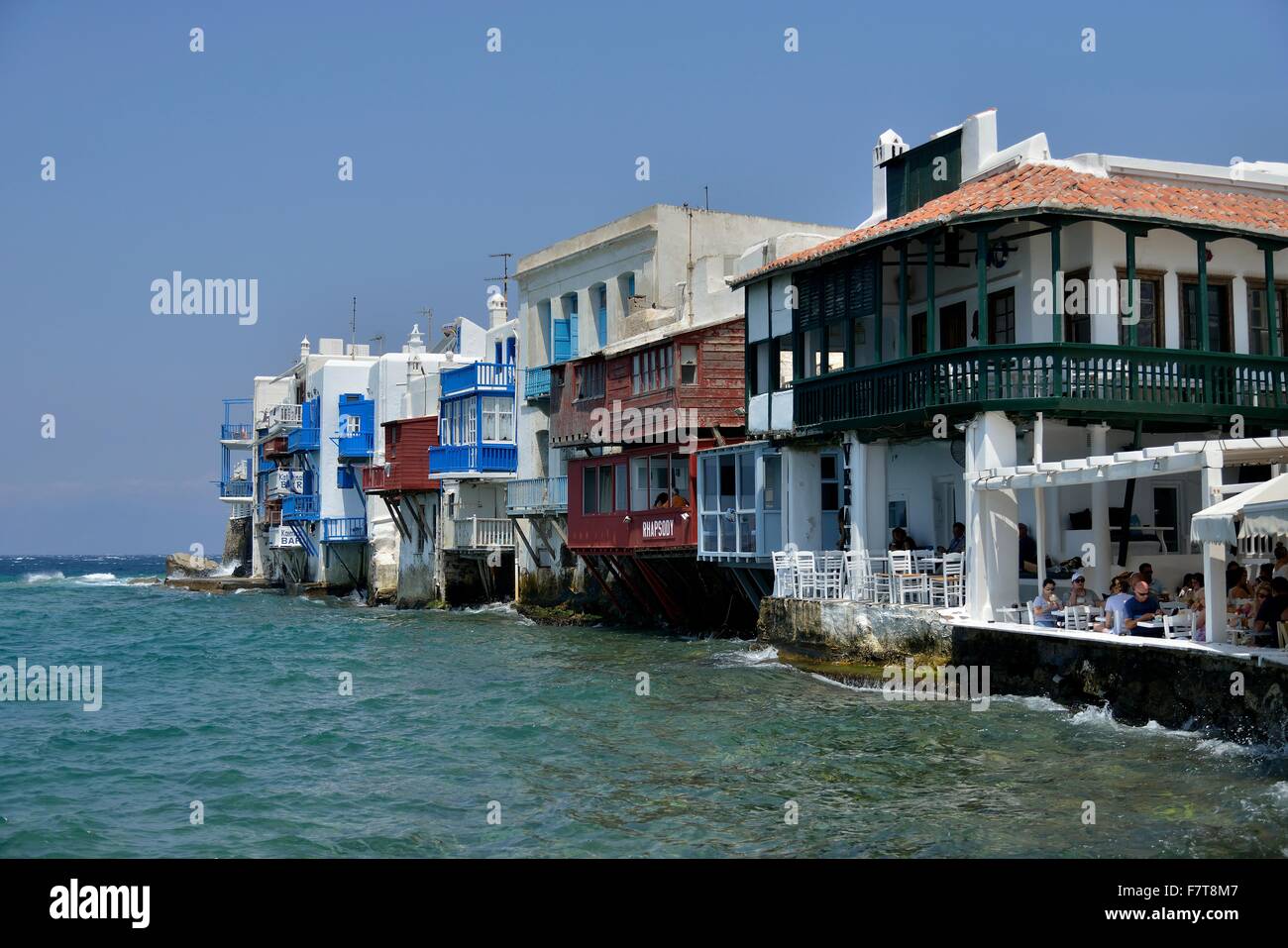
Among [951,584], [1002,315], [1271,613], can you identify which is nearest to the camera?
[1271,613]

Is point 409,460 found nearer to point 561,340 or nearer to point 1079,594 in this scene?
point 561,340

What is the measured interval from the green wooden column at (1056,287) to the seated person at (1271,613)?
6326 mm

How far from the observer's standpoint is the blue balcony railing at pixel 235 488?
278 feet

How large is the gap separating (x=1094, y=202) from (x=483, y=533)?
30618mm

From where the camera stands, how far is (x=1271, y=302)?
20781 millimetres

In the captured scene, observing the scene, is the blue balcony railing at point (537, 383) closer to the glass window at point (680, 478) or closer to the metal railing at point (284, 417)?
the glass window at point (680, 478)

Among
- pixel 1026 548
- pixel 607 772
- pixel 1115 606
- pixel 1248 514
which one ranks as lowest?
pixel 607 772

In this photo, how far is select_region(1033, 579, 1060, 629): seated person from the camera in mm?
18359

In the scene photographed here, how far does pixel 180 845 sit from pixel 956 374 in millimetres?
13492

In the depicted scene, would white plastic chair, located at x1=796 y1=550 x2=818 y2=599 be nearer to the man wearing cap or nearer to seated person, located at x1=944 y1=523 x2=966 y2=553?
seated person, located at x1=944 y1=523 x2=966 y2=553

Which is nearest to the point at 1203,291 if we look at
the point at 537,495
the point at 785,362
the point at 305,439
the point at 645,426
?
the point at 785,362

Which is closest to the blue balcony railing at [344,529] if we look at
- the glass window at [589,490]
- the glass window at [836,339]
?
the glass window at [589,490]

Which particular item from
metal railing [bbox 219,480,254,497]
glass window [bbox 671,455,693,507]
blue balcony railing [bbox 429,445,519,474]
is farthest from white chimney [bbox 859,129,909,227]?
metal railing [bbox 219,480,254,497]

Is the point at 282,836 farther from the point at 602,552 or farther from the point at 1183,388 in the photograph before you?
the point at 602,552
